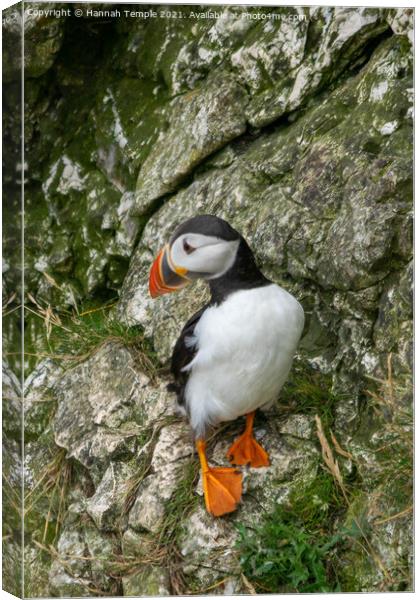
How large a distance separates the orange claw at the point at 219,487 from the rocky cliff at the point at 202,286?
53 millimetres

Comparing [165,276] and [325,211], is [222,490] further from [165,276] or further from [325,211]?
[325,211]

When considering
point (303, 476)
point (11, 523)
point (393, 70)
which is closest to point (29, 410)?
point (11, 523)

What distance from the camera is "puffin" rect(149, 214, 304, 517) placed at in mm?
4488

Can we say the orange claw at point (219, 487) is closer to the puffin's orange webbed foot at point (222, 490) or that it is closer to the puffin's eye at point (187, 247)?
the puffin's orange webbed foot at point (222, 490)

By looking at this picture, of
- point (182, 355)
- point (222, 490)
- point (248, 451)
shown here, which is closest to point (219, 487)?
point (222, 490)

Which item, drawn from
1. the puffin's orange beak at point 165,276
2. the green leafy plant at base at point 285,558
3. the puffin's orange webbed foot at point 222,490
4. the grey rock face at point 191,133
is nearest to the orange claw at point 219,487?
the puffin's orange webbed foot at point 222,490

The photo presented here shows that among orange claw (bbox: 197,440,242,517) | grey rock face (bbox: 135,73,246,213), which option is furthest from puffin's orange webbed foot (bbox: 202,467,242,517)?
grey rock face (bbox: 135,73,246,213)

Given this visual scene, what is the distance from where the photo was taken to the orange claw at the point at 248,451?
4801 millimetres

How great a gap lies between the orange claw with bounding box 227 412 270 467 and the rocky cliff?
0.05 m

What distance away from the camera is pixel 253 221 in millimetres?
4973

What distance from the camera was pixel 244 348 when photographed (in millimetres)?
4484

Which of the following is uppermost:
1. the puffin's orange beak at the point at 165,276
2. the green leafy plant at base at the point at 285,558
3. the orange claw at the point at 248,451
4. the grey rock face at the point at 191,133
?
the grey rock face at the point at 191,133

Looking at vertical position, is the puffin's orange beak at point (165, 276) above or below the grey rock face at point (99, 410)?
above

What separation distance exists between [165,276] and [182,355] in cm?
32
